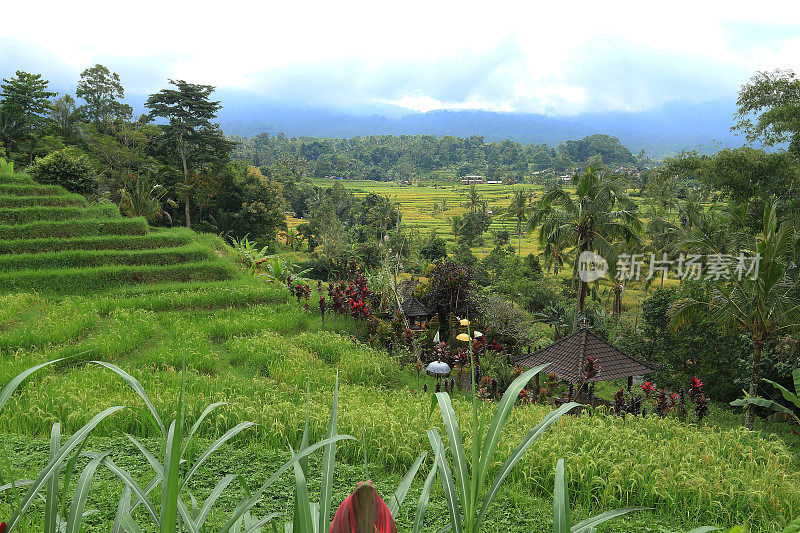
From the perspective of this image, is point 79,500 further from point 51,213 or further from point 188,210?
point 188,210

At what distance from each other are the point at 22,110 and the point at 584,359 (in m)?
26.5

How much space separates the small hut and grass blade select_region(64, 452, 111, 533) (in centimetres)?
1038

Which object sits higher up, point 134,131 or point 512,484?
point 134,131

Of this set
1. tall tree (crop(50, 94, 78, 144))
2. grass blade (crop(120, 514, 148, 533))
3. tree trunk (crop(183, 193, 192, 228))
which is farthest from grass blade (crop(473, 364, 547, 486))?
tall tree (crop(50, 94, 78, 144))

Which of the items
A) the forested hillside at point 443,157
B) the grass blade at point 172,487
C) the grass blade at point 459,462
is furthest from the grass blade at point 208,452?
the forested hillside at point 443,157

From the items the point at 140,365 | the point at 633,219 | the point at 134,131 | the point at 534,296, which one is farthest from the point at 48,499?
the point at 134,131

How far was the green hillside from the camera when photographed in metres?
10.4

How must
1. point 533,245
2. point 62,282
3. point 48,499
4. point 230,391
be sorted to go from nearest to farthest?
point 48,499 < point 230,391 < point 62,282 < point 533,245

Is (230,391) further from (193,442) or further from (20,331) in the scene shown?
(20,331)

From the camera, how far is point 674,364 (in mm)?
11539

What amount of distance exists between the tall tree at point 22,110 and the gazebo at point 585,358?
24.0 m

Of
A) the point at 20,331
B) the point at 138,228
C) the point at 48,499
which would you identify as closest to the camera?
the point at 48,499

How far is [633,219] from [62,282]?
13.9 metres

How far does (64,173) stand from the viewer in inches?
535
